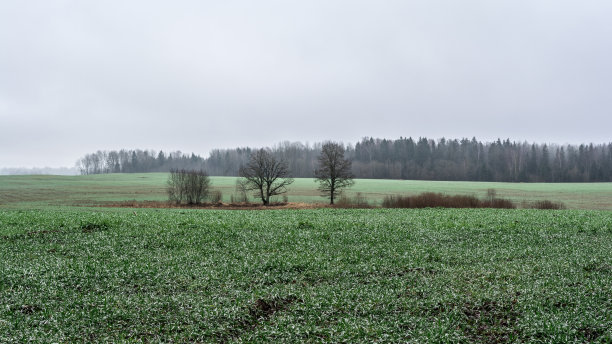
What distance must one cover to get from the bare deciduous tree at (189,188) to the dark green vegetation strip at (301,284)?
43.0 m

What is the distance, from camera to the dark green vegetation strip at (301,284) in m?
8.81

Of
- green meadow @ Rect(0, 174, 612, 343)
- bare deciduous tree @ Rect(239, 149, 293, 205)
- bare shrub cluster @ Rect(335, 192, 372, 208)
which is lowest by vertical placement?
bare shrub cluster @ Rect(335, 192, 372, 208)

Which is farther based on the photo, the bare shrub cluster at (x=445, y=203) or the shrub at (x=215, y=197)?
the shrub at (x=215, y=197)

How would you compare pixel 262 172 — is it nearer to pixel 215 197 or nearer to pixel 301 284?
pixel 215 197

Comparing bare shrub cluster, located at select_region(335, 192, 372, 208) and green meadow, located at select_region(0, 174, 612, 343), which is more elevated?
green meadow, located at select_region(0, 174, 612, 343)

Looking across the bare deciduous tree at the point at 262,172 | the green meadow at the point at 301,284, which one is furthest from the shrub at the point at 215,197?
the green meadow at the point at 301,284

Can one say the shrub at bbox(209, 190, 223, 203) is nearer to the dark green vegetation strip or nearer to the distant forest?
the dark green vegetation strip

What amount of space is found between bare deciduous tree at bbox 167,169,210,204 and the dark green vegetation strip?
141 ft

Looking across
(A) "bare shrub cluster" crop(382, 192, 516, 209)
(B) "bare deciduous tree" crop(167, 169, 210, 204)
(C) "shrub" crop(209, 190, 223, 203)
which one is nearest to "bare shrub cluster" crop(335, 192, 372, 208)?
(A) "bare shrub cluster" crop(382, 192, 516, 209)

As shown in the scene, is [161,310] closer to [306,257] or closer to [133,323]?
[133,323]

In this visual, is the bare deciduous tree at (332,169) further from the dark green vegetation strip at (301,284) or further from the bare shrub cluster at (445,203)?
the dark green vegetation strip at (301,284)

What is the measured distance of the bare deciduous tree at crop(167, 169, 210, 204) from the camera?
206 feet

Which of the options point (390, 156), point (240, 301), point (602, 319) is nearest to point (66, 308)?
point (240, 301)

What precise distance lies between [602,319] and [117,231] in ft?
62.3
